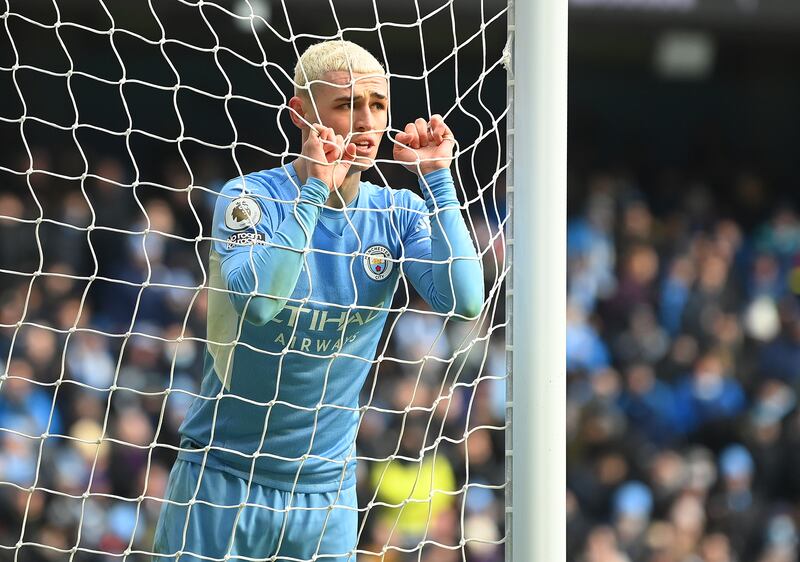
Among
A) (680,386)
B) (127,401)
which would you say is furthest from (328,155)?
(680,386)

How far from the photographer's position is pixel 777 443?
345 inches

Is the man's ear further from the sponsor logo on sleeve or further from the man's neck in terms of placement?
the sponsor logo on sleeve

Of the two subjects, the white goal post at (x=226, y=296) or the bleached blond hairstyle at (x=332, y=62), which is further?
the bleached blond hairstyle at (x=332, y=62)

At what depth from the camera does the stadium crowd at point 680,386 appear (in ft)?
27.0

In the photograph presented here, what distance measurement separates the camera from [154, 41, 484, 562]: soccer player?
9.38ft

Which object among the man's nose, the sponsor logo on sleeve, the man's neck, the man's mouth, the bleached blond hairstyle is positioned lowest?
the sponsor logo on sleeve

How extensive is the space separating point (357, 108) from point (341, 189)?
0.70 feet

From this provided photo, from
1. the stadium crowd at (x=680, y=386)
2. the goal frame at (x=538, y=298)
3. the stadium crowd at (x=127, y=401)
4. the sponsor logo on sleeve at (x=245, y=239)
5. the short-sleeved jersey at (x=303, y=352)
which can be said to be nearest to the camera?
the goal frame at (x=538, y=298)

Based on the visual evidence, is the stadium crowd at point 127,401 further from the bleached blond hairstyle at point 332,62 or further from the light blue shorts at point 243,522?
the bleached blond hairstyle at point 332,62

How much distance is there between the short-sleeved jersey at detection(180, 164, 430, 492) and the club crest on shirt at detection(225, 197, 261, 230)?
0.12 ft

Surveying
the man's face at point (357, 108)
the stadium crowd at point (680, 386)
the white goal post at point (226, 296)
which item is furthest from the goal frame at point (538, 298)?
the stadium crowd at point (680, 386)

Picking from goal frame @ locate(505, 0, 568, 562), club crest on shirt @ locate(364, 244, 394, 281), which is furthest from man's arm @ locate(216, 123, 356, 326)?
goal frame @ locate(505, 0, 568, 562)

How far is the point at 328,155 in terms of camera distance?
281cm

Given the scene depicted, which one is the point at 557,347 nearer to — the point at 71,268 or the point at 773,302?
the point at 71,268
